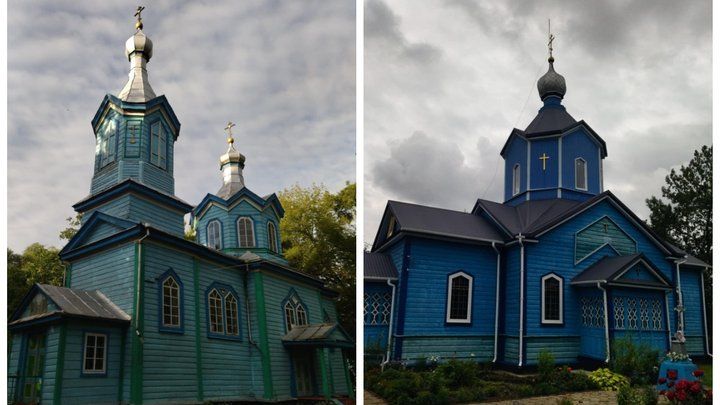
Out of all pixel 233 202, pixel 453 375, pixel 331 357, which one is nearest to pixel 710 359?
pixel 453 375

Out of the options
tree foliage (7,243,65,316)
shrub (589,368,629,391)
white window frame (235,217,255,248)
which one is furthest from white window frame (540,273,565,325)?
tree foliage (7,243,65,316)

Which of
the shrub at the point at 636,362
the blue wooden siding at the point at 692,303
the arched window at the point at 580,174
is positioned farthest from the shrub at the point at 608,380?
the arched window at the point at 580,174

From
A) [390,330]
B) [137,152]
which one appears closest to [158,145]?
[137,152]

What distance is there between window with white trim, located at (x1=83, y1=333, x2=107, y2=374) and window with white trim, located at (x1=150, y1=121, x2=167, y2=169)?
1.35 metres

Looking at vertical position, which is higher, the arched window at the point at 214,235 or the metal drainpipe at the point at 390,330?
the arched window at the point at 214,235

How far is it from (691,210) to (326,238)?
137 inches

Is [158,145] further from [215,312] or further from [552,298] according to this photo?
[552,298]

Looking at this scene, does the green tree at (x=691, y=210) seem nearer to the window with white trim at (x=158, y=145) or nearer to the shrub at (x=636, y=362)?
the shrub at (x=636, y=362)

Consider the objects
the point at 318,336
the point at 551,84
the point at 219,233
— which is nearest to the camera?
the point at 318,336

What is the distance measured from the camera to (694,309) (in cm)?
577

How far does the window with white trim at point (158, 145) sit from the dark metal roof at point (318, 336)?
1.58 meters

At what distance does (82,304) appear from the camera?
3.31 meters

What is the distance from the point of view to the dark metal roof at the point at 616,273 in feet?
18.7

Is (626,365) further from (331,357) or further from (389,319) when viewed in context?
(331,357)
